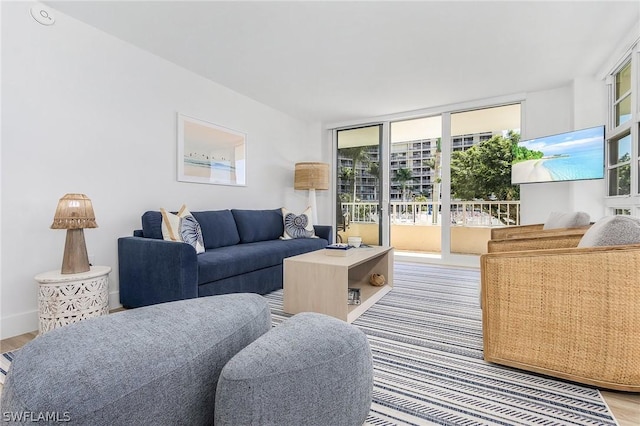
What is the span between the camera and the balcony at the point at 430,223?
4.61 meters

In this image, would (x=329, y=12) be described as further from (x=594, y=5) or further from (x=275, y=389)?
(x=275, y=389)

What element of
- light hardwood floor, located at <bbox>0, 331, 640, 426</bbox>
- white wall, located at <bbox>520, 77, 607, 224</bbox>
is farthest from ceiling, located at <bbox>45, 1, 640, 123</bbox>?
light hardwood floor, located at <bbox>0, 331, 640, 426</bbox>

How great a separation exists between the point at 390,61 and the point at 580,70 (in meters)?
2.18

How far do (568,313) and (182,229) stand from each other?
265 centimetres

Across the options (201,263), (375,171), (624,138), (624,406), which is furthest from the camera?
(375,171)

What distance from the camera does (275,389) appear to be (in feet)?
2.44

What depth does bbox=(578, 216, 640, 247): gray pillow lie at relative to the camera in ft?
4.64

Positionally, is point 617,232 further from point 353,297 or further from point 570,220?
point 353,297

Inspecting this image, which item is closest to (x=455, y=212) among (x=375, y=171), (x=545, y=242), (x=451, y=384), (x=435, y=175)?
(x=435, y=175)

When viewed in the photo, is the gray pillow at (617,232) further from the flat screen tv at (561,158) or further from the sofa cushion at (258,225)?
the sofa cushion at (258,225)

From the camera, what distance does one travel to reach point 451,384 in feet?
4.82

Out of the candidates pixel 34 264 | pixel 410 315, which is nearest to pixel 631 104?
pixel 410 315

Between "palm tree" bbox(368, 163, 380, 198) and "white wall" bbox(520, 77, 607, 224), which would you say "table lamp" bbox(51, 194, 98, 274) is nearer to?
"palm tree" bbox(368, 163, 380, 198)

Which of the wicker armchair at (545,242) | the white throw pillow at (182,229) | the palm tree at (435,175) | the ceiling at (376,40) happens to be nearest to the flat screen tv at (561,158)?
the ceiling at (376,40)
